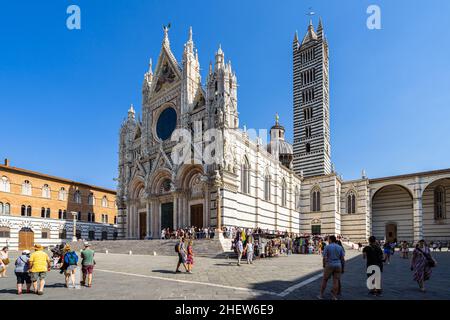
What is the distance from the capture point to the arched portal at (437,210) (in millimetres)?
43763

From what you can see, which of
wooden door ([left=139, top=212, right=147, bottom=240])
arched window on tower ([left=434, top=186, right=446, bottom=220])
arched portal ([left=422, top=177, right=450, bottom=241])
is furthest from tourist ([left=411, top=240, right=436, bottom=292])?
arched window on tower ([left=434, top=186, right=446, bottom=220])

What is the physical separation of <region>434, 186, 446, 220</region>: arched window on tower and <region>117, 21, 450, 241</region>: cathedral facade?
0.38ft

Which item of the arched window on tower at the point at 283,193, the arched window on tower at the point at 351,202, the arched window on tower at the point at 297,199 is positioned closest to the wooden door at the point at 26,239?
the arched window on tower at the point at 283,193

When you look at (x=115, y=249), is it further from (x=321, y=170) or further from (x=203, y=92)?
(x=321, y=170)

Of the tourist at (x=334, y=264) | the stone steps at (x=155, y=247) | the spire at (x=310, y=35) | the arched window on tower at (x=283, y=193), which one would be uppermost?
the spire at (x=310, y=35)

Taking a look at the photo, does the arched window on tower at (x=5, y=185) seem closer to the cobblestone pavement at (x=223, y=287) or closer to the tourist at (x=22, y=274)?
the cobblestone pavement at (x=223, y=287)

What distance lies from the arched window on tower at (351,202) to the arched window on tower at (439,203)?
10114 millimetres

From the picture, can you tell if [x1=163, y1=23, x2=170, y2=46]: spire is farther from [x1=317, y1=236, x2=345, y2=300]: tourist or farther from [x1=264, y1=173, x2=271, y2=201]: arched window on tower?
[x1=317, y1=236, x2=345, y2=300]: tourist

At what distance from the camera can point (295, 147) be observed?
5328cm

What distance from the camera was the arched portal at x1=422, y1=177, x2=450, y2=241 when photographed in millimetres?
43763

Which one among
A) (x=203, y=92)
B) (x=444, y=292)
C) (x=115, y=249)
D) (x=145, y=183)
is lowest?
(x=115, y=249)

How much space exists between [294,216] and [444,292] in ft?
115
